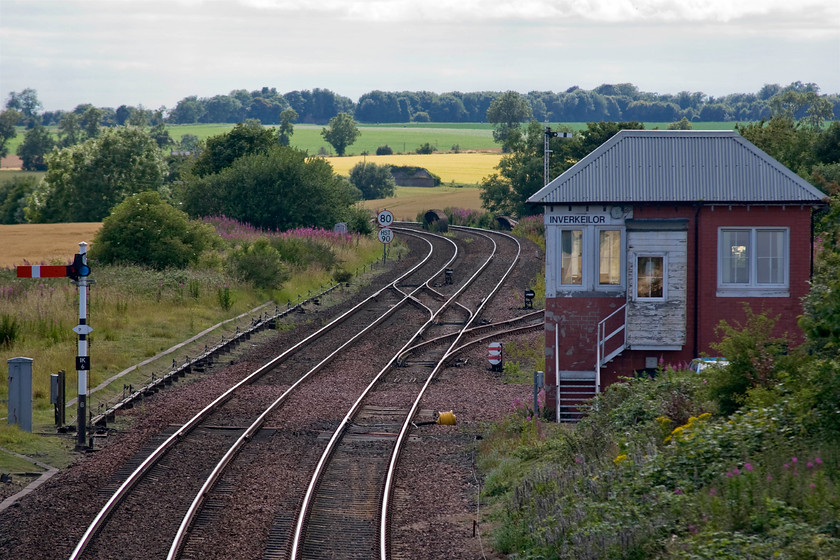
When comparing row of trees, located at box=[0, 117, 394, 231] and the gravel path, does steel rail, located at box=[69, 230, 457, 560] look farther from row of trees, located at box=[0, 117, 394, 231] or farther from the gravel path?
row of trees, located at box=[0, 117, 394, 231]

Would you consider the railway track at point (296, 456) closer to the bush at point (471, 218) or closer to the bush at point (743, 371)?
the bush at point (743, 371)

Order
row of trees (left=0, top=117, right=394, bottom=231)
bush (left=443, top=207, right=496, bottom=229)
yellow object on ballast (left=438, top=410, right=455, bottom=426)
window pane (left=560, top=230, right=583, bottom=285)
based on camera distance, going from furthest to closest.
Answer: bush (left=443, top=207, right=496, bottom=229), row of trees (left=0, top=117, right=394, bottom=231), window pane (left=560, top=230, right=583, bottom=285), yellow object on ballast (left=438, top=410, right=455, bottom=426)

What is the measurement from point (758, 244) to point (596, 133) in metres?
43.4

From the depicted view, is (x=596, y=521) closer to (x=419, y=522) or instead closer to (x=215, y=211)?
(x=419, y=522)

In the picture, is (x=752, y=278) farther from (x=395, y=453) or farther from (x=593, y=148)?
(x=593, y=148)

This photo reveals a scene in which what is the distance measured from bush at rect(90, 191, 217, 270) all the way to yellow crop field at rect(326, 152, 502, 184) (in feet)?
262

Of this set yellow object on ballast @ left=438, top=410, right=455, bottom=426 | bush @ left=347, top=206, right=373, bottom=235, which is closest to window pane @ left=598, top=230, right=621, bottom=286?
yellow object on ballast @ left=438, top=410, right=455, bottom=426

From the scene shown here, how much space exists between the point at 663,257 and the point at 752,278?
1.71 meters

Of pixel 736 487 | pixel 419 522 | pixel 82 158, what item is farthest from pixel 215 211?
pixel 736 487

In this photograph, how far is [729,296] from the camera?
1806cm

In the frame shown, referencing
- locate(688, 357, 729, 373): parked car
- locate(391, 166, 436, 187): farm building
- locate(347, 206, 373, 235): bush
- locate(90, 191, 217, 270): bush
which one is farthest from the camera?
locate(391, 166, 436, 187): farm building

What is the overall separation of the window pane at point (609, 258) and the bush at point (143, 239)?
18.8 meters

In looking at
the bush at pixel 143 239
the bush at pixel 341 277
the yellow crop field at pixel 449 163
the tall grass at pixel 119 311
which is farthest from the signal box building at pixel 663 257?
the yellow crop field at pixel 449 163

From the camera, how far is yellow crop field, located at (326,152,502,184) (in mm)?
118312
